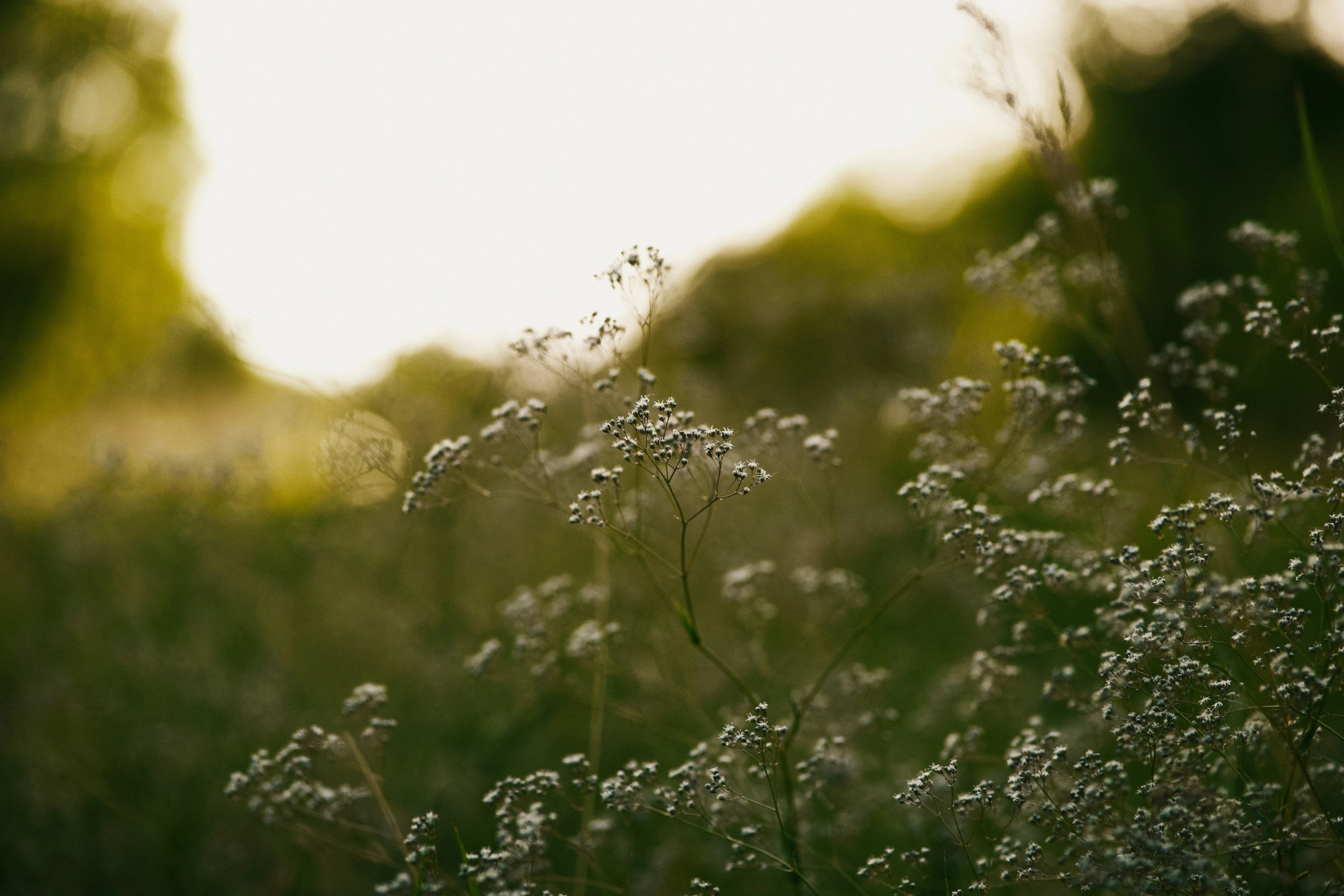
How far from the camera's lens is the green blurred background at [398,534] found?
13.3 feet

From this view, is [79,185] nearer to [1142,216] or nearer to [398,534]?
[398,534]

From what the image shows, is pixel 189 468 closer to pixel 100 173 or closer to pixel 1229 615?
pixel 1229 615

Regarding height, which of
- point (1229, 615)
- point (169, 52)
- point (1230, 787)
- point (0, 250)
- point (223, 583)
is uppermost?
point (169, 52)

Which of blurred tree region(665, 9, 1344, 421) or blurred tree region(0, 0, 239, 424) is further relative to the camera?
blurred tree region(0, 0, 239, 424)

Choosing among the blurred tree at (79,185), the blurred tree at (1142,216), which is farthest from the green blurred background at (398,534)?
the blurred tree at (79,185)

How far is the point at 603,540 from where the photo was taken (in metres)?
3.38

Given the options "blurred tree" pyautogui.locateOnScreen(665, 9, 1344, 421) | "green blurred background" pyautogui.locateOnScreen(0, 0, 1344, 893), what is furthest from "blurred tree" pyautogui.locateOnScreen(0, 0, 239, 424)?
"blurred tree" pyautogui.locateOnScreen(665, 9, 1344, 421)

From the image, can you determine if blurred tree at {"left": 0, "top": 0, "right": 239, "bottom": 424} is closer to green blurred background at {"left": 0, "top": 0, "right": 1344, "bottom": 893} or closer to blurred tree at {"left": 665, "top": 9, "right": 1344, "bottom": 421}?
green blurred background at {"left": 0, "top": 0, "right": 1344, "bottom": 893}

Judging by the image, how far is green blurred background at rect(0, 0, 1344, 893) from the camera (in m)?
4.05

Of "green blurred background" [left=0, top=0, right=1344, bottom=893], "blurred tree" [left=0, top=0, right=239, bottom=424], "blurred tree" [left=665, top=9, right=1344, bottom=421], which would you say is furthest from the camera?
"blurred tree" [left=0, top=0, right=239, bottom=424]

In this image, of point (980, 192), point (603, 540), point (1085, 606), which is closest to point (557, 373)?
point (603, 540)

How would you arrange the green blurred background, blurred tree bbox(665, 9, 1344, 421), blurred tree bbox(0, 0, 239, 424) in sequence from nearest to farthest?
the green blurred background
blurred tree bbox(665, 9, 1344, 421)
blurred tree bbox(0, 0, 239, 424)

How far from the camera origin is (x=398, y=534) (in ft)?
19.1

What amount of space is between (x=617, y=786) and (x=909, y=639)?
3.85 meters
